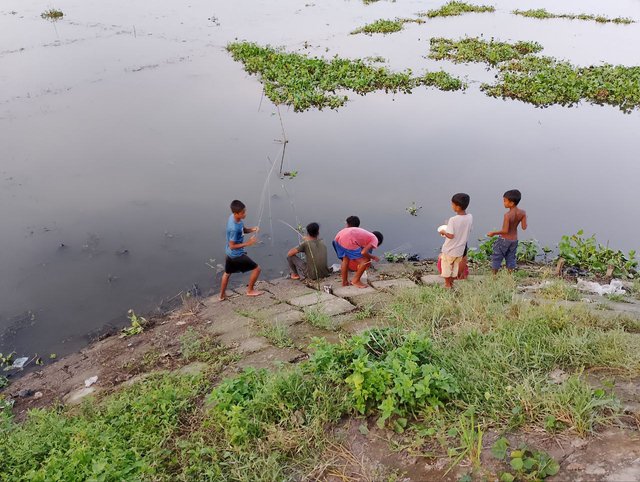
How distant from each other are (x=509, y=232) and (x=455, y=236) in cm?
87

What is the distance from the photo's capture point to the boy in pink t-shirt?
6.61 meters

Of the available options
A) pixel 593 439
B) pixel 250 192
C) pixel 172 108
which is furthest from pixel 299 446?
pixel 172 108

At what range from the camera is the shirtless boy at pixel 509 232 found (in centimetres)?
597

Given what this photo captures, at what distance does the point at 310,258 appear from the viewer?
23.1 feet

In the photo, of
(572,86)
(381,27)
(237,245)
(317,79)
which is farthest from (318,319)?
(381,27)

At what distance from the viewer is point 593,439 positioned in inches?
109

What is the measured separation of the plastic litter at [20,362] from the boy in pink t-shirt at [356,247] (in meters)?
4.20

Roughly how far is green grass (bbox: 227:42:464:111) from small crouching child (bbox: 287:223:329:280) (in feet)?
23.2

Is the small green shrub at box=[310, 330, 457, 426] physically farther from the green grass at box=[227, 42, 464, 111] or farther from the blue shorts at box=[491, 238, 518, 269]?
the green grass at box=[227, 42, 464, 111]

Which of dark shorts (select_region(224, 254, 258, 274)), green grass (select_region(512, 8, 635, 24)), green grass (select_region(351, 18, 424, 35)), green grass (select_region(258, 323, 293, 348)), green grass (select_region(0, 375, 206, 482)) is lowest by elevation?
green grass (select_region(0, 375, 206, 482))

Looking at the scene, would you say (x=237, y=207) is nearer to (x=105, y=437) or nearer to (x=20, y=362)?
(x=105, y=437)

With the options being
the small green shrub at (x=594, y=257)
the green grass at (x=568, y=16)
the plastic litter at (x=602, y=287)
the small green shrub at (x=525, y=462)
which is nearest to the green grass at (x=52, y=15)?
the green grass at (x=568, y=16)

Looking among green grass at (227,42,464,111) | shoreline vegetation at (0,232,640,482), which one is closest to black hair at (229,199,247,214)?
shoreline vegetation at (0,232,640,482)

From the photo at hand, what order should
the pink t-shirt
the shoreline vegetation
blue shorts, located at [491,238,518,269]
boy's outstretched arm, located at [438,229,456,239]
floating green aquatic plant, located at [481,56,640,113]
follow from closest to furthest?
1. the shoreline vegetation
2. boy's outstretched arm, located at [438,229,456,239]
3. blue shorts, located at [491,238,518,269]
4. the pink t-shirt
5. floating green aquatic plant, located at [481,56,640,113]
